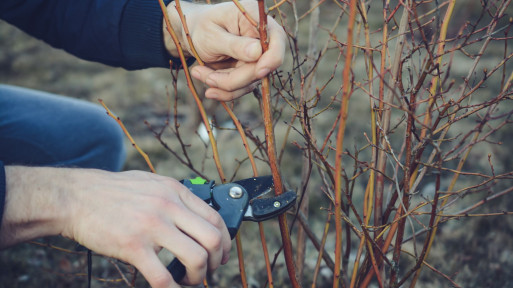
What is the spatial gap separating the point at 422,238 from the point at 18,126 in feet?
9.40

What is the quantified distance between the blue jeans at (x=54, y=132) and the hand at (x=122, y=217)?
1297 millimetres

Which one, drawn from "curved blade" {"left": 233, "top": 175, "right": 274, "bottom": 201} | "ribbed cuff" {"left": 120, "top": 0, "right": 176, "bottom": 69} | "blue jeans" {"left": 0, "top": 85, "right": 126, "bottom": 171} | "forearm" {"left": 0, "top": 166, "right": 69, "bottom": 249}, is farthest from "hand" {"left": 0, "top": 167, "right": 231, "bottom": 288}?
"blue jeans" {"left": 0, "top": 85, "right": 126, "bottom": 171}

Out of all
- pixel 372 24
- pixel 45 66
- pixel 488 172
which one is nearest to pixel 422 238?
pixel 488 172

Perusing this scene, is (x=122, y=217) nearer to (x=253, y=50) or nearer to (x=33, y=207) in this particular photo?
(x=33, y=207)

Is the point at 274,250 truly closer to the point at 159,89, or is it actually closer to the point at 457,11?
the point at 159,89

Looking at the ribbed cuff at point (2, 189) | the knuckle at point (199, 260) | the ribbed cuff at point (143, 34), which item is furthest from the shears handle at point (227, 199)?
the ribbed cuff at point (143, 34)

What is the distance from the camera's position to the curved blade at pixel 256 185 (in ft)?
5.11

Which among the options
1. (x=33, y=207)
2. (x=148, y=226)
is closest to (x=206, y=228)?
(x=148, y=226)

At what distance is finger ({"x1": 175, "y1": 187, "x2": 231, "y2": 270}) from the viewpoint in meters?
1.14

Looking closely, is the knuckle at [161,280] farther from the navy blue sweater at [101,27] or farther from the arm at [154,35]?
Answer: the navy blue sweater at [101,27]

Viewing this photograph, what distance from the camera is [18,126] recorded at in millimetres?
2471

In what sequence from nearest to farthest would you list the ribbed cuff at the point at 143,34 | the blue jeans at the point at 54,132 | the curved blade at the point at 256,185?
the curved blade at the point at 256,185 → the ribbed cuff at the point at 143,34 → the blue jeans at the point at 54,132

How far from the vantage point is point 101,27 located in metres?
2.16

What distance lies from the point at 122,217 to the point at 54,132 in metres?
1.73
